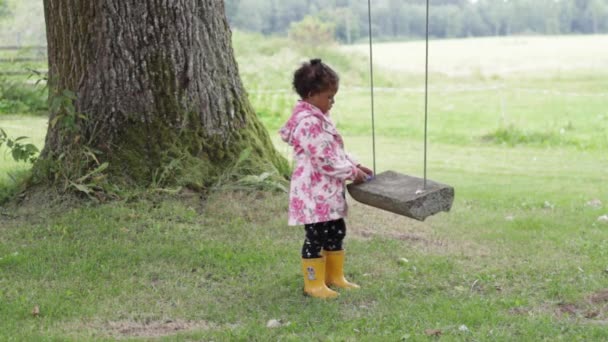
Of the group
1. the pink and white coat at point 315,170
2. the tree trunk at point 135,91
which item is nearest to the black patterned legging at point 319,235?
the pink and white coat at point 315,170

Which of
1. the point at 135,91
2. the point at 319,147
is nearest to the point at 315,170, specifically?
the point at 319,147

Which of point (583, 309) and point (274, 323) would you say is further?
point (583, 309)

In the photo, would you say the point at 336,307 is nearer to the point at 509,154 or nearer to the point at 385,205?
the point at 385,205

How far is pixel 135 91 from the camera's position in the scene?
7219mm

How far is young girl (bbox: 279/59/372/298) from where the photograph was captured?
5215 mm

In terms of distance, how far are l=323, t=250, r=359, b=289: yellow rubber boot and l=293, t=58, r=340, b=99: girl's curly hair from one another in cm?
100

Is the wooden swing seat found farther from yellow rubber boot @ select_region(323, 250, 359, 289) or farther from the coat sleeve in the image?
yellow rubber boot @ select_region(323, 250, 359, 289)

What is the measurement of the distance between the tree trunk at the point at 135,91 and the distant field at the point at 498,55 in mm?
14035

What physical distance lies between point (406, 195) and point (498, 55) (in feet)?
61.7

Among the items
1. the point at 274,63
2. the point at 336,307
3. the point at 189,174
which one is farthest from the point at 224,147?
the point at 274,63

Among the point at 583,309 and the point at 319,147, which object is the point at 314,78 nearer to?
the point at 319,147

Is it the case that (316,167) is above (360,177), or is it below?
above

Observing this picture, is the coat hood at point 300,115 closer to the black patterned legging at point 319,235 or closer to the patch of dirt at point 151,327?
the black patterned legging at point 319,235

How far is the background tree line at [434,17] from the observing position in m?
23.1
